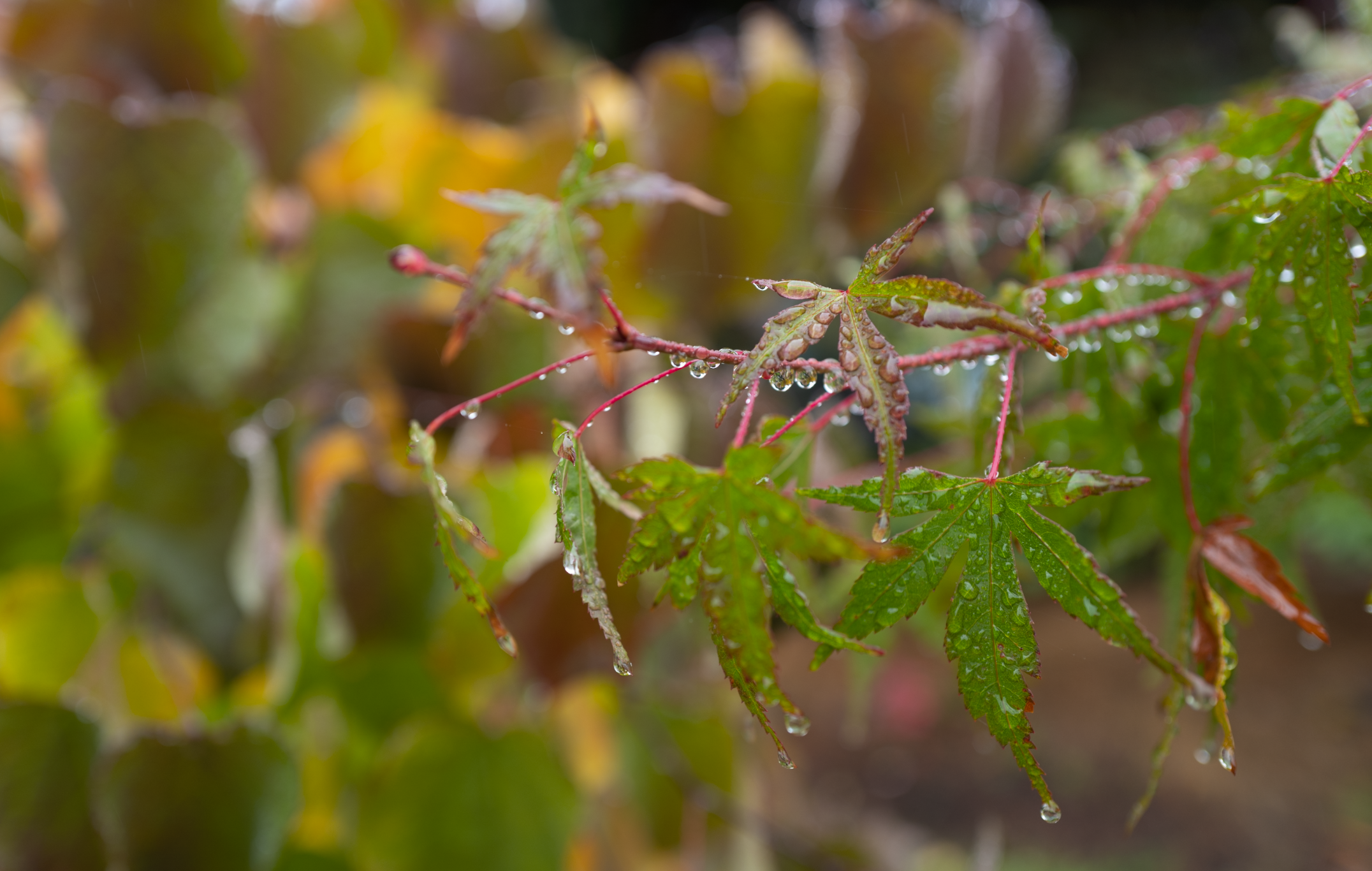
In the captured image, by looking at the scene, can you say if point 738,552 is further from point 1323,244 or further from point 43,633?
point 43,633

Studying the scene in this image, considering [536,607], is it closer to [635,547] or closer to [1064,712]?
[635,547]

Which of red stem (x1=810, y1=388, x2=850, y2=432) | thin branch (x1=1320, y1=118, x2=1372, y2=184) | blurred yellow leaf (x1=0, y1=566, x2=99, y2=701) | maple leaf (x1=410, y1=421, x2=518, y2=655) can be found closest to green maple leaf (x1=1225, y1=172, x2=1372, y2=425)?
thin branch (x1=1320, y1=118, x2=1372, y2=184)

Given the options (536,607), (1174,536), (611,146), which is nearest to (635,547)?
(1174,536)

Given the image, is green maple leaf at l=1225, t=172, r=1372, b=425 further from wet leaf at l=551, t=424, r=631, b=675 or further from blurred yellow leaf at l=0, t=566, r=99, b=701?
blurred yellow leaf at l=0, t=566, r=99, b=701

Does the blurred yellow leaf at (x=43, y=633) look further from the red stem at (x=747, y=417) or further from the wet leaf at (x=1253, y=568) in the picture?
the wet leaf at (x=1253, y=568)

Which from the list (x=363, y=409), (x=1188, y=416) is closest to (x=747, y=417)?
→ (x=1188, y=416)

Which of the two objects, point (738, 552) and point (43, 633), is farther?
point (43, 633)
